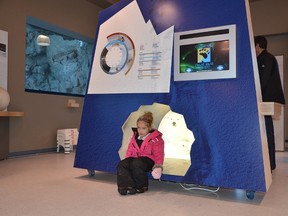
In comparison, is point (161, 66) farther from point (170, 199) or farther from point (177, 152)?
point (170, 199)

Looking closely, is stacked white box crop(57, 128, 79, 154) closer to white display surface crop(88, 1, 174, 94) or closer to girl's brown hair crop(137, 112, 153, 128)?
white display surface crop(88, 1, 174, 94)

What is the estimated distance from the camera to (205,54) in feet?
7.68

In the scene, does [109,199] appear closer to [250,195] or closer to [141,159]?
[141,159]

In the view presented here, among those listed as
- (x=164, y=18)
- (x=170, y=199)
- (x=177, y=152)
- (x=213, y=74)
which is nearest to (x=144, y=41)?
(x=164, y=18)

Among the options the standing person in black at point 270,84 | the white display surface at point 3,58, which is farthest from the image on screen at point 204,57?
the white display surface at point 3,58

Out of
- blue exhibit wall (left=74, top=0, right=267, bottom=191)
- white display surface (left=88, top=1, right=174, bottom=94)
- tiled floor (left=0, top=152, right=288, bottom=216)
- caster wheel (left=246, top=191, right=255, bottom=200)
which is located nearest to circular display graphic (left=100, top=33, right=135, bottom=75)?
white display surface (left=88, top=1, right=174, bottom=94)

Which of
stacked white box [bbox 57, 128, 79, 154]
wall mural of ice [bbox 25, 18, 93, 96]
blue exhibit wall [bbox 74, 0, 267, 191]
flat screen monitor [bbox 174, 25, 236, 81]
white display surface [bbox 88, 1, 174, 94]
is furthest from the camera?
stacked white box [bbox 57, 128, 79, 154]

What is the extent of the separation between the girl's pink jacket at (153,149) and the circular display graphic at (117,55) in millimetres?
682

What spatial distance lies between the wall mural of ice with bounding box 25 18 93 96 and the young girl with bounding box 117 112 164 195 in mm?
2687

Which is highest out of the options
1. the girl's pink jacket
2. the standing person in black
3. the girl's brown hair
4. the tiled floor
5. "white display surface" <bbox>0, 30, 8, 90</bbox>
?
"white display surface" <bbox>0, 30, 8, 90</bbox>

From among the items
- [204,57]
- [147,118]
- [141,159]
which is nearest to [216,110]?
[204,57]

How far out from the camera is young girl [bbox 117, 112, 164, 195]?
7.47 feet

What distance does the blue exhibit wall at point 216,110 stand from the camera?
82.9 inches

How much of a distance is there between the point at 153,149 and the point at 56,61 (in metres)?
3.31
